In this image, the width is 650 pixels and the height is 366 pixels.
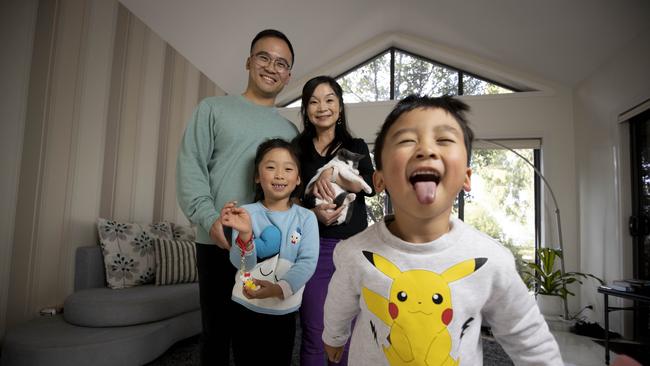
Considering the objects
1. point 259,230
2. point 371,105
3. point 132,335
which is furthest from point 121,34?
point 371,105

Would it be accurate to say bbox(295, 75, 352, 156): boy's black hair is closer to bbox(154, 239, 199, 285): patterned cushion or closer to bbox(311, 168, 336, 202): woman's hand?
bbox(311, 168, 336, 202): woman's hand

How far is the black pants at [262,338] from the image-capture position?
111 centimetres

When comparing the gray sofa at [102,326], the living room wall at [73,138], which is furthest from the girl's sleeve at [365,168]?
the living room wall at [73,138]

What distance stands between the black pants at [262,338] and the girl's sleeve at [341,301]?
24 centimetres

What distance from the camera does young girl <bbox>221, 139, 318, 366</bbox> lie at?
1.08m

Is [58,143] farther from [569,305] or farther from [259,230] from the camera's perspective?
[569,305]

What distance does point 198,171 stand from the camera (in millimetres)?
1216

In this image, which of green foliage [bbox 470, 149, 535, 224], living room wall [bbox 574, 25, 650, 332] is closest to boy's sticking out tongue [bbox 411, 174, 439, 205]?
living room wall [bbox 574, 25, 650, 332]

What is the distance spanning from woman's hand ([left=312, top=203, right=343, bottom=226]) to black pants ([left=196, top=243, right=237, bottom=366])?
327mm

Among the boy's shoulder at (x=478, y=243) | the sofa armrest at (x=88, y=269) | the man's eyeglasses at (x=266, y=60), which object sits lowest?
the sofa armrest at (x=88, y=269)

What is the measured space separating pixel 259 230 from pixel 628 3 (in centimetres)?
367

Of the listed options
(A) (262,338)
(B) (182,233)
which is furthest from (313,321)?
(B) (182,233)

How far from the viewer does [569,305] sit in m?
4.30

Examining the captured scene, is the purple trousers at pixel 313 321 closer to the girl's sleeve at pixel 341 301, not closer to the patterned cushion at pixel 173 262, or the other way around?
the girl's sleeve at pixel 341 301
